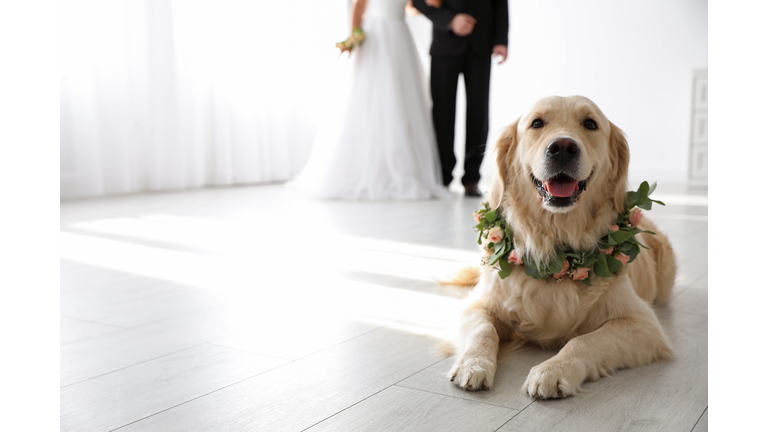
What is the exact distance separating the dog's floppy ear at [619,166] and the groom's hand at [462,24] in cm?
337

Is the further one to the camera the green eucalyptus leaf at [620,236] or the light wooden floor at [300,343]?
the green eucalyptus leaf at [620,236]

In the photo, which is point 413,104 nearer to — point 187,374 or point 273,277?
point 273,277

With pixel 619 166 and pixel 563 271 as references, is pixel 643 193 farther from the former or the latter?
pixel 563 271

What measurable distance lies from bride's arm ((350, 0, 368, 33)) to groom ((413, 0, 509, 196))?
0.53 metres

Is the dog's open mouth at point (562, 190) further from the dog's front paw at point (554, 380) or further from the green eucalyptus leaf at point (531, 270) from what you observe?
the dog's front paw at point (554, 380)

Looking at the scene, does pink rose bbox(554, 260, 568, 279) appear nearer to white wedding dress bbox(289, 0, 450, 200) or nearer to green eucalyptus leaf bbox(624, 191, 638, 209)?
green eucalyptus leaf bbox(624, 191, 638, 209)

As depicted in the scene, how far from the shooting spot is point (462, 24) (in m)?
4.71

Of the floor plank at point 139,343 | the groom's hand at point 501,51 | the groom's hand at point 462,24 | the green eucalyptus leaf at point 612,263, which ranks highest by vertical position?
the groom's hand at point 462,24

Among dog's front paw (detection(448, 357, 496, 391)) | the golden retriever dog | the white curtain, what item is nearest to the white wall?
the white curtain

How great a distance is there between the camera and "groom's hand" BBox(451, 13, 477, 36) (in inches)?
185

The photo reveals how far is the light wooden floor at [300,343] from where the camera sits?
1127 mm

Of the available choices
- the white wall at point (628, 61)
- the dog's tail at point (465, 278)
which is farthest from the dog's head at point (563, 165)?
the white wall at point (628, 61)

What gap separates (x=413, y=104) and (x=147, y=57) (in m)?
2.32

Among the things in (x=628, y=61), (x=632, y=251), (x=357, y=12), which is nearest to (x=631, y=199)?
(x=632, y=251)
